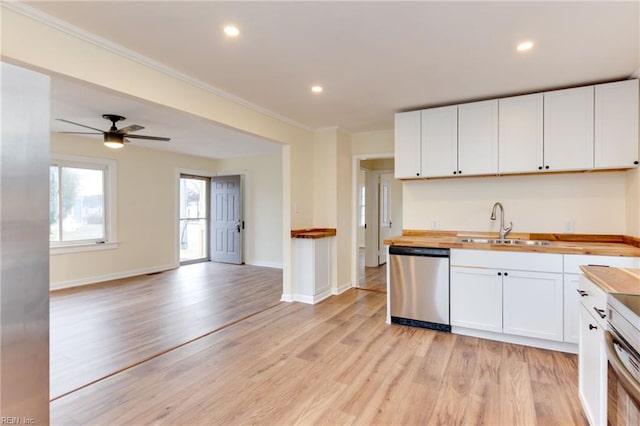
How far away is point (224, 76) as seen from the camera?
2812mm

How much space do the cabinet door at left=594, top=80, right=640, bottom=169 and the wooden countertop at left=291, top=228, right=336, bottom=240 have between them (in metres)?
2.99

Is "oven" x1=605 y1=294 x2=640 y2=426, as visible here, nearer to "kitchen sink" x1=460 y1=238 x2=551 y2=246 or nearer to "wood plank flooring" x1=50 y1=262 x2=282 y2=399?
"kitchen sink" x1=460 y1=238 x2=551 y2=246

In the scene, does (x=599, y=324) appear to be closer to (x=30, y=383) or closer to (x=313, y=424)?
(x=313, y=424)

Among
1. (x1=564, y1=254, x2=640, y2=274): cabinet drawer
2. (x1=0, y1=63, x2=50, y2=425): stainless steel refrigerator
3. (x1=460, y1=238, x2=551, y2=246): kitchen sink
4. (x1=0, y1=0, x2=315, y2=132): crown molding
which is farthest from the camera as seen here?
(x1=460, y1=238, x2=551, y2=246): kitchen sink

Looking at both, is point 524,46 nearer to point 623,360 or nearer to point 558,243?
point 558,243

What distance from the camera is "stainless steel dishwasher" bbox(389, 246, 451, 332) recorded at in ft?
10.3

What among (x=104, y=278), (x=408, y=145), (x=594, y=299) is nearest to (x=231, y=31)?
(x=408, y=145)

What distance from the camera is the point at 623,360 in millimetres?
Answer: 1203

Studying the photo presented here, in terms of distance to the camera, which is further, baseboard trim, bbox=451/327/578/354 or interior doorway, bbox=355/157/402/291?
interior doorway, bbox=355/157/402/291

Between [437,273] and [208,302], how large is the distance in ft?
9.66

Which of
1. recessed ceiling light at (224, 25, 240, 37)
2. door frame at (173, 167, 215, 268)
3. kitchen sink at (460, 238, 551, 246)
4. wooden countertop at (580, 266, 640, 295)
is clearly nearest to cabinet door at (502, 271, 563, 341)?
kitchen sink at (460, 238, 551, 246)

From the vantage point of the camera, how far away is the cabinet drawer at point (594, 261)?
8.19ft

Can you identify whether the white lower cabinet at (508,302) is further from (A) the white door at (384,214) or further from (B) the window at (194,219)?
(B) the window at (194,219)

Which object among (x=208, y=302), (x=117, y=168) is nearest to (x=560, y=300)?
(x=208, y=302)
